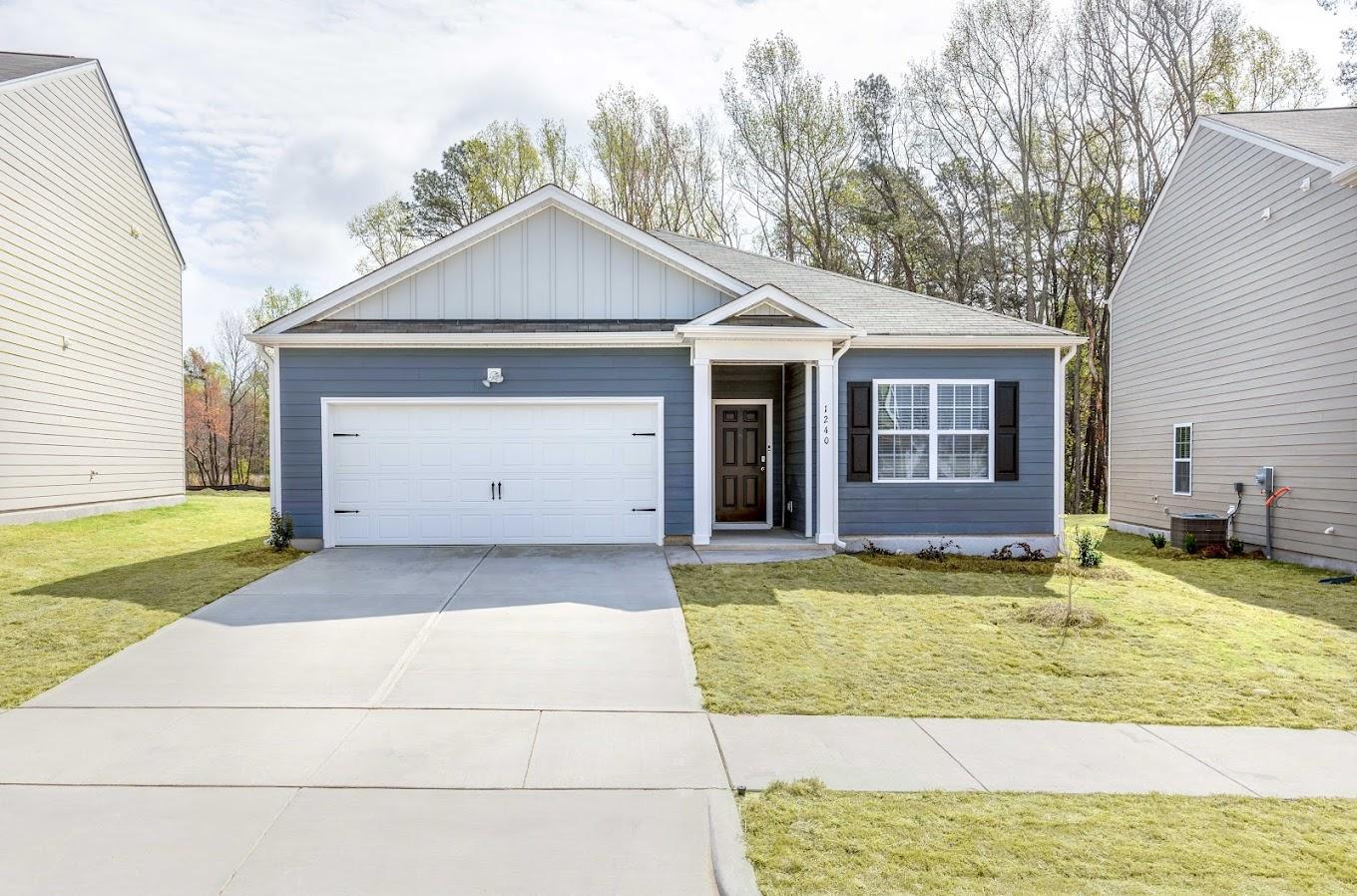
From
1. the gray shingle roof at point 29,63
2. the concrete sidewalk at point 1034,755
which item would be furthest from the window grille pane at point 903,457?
the gray shingle roof at point 29,63

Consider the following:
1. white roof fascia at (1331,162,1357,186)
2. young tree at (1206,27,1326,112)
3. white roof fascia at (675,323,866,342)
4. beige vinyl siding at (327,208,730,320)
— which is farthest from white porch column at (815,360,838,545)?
young tree at (1206,27,1326,112)

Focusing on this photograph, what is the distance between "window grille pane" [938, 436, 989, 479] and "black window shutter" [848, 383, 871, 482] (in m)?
1.10

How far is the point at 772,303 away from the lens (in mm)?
10961

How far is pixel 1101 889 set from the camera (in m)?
2.91

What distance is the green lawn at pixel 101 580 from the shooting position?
6.01 metres

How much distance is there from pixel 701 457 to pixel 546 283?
10.7 ft

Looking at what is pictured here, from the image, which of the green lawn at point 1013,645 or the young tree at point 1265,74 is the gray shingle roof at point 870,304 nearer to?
the green lawn at point 1013,645

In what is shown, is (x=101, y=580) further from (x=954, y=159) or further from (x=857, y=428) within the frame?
(x=954, y=159)

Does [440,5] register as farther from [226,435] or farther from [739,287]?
[226,435]

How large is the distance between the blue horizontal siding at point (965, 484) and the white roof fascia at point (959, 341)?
12 centimetres

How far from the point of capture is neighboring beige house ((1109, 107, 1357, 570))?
35.6ft

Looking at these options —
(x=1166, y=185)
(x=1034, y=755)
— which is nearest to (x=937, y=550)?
(x=1034, y=755)

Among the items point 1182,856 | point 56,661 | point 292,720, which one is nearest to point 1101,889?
point 1182,856

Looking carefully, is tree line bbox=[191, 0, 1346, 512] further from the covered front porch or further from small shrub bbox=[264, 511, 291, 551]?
small shrub bbox=[264, 511, 291, 551]
